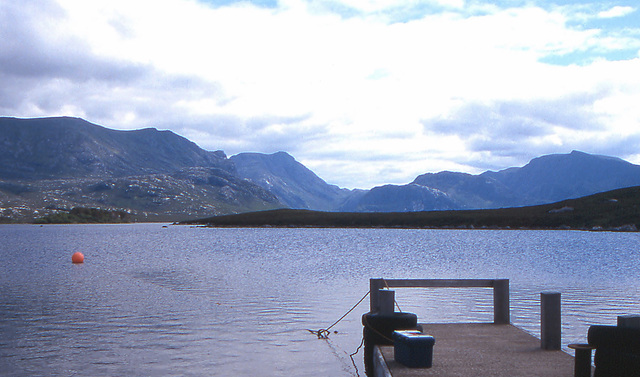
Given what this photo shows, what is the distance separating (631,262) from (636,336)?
62411 millimetres

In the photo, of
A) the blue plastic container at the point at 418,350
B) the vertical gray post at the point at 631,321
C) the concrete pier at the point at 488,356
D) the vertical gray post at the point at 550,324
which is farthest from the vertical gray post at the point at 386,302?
the vertical gray post at the point at 631,321

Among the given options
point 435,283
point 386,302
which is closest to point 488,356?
point 386,302

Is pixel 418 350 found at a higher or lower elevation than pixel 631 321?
lower

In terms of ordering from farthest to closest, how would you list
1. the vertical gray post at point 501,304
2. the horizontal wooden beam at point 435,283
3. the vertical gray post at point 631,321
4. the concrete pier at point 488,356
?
the vertical gray post at point 501,304 → the horizontal wooden beam at point 435,283 → the concrete pier at point 488,356 → the vertical gray post at point 631,321

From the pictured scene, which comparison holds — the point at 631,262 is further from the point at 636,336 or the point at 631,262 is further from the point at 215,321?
the point at 636,336

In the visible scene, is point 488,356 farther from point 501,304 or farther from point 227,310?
point 227,310

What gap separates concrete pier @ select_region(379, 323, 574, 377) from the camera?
1262 centimetres

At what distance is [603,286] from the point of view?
139ft

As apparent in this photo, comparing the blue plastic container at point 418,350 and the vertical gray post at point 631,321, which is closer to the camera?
the vertical gray post at point 631,321

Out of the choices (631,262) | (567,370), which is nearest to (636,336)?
(567,370)

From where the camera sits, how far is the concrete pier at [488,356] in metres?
12.6

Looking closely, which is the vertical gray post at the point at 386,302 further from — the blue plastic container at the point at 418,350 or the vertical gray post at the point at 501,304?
the vertical gray post at the point at 501,304

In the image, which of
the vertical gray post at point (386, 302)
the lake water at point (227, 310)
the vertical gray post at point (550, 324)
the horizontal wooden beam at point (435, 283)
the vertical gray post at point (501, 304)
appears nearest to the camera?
the vertical gray post at point (550, 324)

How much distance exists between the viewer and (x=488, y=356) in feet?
46.4
